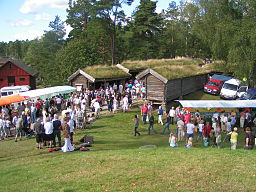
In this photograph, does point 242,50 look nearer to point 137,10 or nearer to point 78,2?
point 137,10

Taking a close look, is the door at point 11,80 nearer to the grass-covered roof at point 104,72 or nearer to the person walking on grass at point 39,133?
the grass-covered roof at point 104,72

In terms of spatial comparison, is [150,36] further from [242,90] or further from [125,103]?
[125,103]

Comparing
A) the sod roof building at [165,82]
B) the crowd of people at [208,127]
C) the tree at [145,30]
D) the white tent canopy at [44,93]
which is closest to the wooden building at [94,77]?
the white tent canopy at [44,93]

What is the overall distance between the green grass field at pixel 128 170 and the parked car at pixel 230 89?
65.8 ft

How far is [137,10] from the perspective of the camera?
5834cm

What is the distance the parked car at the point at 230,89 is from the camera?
32750 mm

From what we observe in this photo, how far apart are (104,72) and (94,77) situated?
2.37 meters

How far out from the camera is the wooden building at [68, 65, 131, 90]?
103 ft

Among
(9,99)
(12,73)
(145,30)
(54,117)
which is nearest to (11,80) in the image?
(12,73)

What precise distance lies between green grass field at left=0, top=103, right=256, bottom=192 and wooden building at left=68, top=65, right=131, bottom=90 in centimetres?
1604

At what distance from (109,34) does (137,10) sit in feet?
26.3

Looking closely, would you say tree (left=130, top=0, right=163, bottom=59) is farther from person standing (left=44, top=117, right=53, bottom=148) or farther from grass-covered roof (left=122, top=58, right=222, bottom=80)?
person standing (left=44, top=117, right=53, bottom=148)

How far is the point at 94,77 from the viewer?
3117cm

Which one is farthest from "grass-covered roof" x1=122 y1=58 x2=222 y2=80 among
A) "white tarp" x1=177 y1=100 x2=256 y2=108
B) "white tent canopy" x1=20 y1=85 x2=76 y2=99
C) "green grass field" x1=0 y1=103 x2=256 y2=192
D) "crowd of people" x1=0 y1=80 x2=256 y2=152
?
"green grass field" x1=0 y1=103 x2=256 y2=192
